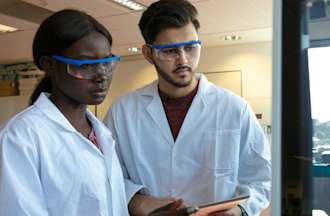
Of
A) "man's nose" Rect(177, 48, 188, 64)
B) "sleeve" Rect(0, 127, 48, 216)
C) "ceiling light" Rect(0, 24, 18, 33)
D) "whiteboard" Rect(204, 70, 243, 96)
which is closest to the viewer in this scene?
"sleeve" Rect(0, 127, 48, 216)

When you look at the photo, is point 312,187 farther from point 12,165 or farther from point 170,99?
point 170,99

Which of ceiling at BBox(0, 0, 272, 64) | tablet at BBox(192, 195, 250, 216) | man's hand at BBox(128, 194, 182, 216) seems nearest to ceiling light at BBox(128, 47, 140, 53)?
ceiling at BBox(0, 0, 272, 64)

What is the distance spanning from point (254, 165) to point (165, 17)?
591 millimetres

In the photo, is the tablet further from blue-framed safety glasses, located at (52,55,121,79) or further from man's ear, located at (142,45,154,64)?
man's ear, located at (142,45,154,64)

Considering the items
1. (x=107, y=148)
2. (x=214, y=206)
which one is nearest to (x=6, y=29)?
(x=107, y=148)

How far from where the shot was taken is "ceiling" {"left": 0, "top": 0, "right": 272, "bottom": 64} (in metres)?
4.07

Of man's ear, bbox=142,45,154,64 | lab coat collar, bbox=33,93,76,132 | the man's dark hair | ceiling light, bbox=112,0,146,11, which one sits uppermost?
ceiling light, bbox=112,0,146,11

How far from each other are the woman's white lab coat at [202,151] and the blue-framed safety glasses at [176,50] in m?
0.17

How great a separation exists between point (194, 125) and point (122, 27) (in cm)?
360

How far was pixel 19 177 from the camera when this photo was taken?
1.01m

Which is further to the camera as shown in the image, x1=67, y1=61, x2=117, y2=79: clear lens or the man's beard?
the man's beard

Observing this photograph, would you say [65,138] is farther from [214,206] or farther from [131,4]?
[131,4]

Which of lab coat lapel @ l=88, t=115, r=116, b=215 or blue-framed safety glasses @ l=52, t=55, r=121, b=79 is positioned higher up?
blue-framed safety glasses @ l=52, t=55, r=121, b=79

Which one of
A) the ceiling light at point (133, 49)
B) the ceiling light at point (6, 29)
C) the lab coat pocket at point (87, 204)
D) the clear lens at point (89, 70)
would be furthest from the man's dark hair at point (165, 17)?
the ceiling light at point (133, 49)
